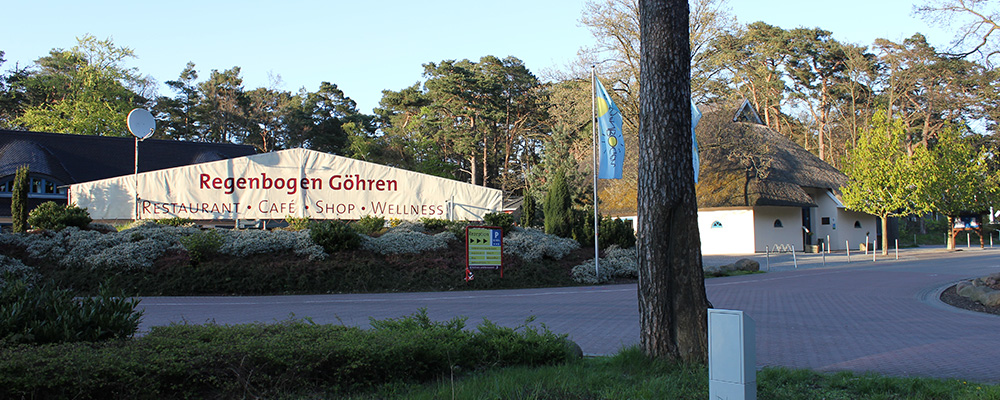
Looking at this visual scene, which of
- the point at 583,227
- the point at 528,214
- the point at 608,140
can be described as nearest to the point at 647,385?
the point at 608,140

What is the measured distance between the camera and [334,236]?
56.5ft

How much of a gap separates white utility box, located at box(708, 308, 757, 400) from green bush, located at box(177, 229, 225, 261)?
14.2 m

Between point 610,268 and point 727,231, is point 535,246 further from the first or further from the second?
point 727,231

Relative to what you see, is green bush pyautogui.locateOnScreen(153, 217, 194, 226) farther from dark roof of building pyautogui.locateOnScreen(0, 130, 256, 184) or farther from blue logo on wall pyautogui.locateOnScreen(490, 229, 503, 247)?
dark roof of building pyautogui.locateOnScreen(0, 130, 256, 184)

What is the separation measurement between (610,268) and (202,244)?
1113 cm

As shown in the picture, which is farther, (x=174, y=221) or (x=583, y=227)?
(x=583, y=227)

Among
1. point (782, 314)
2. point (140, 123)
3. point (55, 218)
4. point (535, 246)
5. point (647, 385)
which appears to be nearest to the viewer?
point (647, 385)

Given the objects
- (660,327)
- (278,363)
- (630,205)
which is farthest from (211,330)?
(630,205)

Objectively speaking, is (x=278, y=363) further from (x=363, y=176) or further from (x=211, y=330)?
(x=363, y=176)

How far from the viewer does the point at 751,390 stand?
178 inches

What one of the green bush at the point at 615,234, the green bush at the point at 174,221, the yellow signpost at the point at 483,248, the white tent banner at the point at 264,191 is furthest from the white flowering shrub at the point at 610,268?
the green bush at the point at 174,221

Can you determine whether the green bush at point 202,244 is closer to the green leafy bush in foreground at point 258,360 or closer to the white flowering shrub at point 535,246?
the white flowering shrub at point 535,246

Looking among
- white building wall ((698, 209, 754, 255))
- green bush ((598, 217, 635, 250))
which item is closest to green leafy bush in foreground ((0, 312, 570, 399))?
green bush ((598, 217, 635, 250))

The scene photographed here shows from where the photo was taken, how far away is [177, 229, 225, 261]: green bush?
15.7 metres
